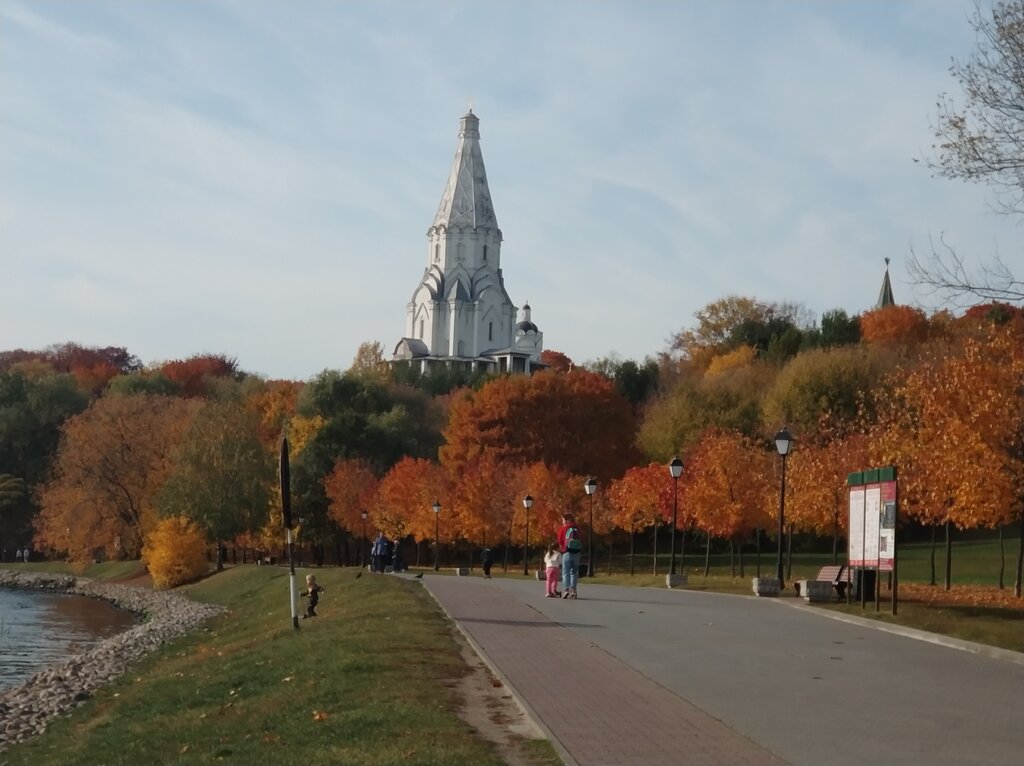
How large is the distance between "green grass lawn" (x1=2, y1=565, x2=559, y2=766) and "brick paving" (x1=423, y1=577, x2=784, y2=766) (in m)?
0.52

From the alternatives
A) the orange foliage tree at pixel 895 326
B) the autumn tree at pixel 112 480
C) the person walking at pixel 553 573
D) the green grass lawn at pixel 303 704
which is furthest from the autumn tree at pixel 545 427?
the green grass lawn at pixel 303 704

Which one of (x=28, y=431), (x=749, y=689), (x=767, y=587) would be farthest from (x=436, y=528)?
(x=749, y=689)

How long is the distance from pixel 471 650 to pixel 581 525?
151ft

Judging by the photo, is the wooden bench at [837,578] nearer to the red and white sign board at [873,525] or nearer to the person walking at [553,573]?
the red and white sign board at [873,525]

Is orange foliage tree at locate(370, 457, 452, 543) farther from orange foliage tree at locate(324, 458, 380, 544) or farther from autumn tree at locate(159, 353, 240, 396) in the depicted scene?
autumn tree at locate(159, 353, 240, 396)

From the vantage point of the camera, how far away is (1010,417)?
3002 centimetres

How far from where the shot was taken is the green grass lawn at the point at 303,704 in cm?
1143

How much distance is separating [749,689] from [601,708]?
238 cm

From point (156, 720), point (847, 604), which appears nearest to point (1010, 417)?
point (847, 604)

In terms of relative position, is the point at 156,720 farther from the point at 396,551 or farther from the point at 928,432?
the point at 396,551

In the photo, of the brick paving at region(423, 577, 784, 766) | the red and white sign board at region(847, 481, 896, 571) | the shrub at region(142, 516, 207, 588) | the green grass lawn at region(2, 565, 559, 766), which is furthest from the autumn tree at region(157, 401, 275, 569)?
the brick paving at region(423, 577, 784, 766)

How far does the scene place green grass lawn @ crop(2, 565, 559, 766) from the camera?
450 inches

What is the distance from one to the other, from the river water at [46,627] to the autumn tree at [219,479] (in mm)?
5886

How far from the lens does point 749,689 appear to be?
47.2 feet
